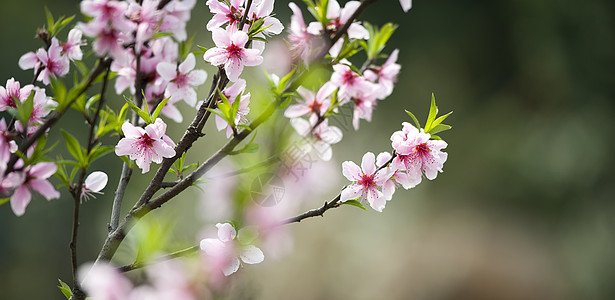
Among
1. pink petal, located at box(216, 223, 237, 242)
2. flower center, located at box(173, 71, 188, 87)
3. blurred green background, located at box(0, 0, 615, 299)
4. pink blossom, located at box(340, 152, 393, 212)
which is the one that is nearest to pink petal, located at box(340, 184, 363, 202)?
pink blossom, located at box(340, 152, 393, 212)

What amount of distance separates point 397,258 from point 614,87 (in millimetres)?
1669

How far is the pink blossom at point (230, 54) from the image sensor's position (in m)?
0.50

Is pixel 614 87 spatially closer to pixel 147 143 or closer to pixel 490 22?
pixel 490 22

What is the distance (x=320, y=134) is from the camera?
63 cm

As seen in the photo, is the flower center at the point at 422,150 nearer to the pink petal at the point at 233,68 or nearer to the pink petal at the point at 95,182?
the pink petal at the point at 233,68

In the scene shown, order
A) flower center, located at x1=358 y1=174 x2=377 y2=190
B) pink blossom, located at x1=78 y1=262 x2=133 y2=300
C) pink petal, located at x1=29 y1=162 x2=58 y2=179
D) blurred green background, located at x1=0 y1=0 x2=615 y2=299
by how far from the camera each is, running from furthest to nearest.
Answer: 1. blurred green background, located at x1=0 y1=0 x2=615 y2=299
2. flower center, located at x1=358 y1=174 x2=377 y2=190
3. pink petal, located at x1=29 y1=162 x2=58 y2=179
4. pink blossom, located at x1=78 y1=262 x2=133 y2=300

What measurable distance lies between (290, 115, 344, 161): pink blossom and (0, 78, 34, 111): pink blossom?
27cm

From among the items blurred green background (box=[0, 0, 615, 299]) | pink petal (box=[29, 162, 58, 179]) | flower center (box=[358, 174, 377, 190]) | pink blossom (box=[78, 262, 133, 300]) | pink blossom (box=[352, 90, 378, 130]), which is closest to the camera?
pink blossom (box=[78, 262, 133, 300])

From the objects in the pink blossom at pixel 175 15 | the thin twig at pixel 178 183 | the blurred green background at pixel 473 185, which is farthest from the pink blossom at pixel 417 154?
the blurred green background at pixel 473 185

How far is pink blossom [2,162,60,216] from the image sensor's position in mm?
429

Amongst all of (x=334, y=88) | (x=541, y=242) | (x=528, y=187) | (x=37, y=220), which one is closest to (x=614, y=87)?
(x=528, y=187)

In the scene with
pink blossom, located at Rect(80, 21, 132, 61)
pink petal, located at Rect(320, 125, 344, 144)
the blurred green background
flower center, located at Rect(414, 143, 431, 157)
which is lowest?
the blurred green background

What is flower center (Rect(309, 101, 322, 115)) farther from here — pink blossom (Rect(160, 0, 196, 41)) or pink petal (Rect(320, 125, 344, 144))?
pink blossom (Rect(160, 0, 196, 41))

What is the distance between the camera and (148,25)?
0.41 metres
